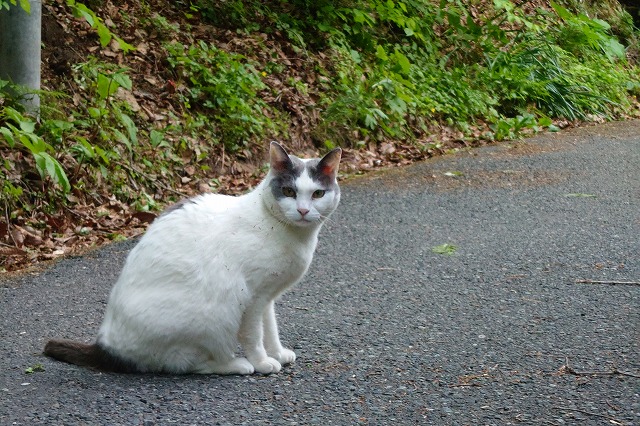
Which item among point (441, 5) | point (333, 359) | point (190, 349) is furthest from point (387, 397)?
point (441, 5)

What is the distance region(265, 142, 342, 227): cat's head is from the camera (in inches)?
164

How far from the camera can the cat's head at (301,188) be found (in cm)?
416

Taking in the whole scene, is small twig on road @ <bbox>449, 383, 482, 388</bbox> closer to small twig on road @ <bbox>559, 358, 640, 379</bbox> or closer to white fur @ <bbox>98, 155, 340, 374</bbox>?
small twig on road @ <bbox>559, 358, 640, 379</bbox>

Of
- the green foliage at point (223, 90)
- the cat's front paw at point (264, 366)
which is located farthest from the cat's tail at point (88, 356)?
the green foliage at point (223, 90)

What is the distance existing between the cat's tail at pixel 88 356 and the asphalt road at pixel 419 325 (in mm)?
46

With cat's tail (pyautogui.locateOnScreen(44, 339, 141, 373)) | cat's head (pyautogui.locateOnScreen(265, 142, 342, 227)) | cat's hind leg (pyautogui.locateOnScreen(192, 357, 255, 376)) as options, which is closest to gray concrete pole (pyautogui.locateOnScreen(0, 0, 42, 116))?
cat's tail (pyautogui.locateOnScreen(44, 339, 141, 373))

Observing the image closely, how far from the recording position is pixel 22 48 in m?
7.31

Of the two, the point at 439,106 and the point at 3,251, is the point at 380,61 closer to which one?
the point at 439,106

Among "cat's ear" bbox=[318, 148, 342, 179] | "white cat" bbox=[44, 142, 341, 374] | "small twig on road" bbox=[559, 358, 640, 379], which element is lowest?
"small twig on road" bbox=[559, 358, 640, 379]

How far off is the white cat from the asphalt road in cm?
11

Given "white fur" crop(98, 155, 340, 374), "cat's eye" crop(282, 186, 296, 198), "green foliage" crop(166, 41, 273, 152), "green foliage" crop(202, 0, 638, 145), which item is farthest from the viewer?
"green foliage" crop(202, 0, 638, 145)

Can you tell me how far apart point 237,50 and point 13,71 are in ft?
11.2

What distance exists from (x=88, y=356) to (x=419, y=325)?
1.80 m

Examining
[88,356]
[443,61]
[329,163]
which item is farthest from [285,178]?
[443,61]
